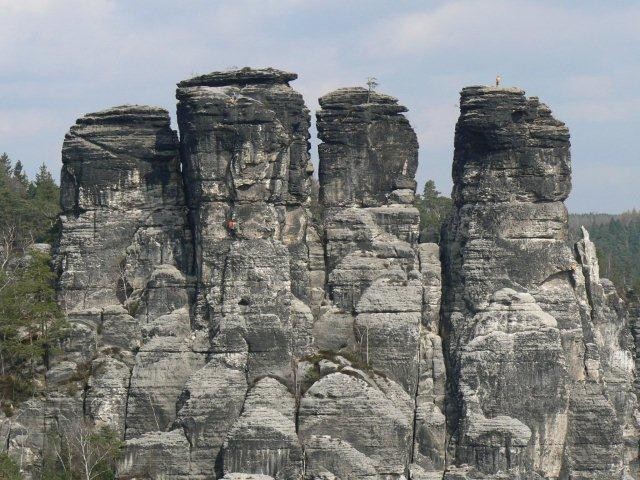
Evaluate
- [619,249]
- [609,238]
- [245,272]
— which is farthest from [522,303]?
[609,238]

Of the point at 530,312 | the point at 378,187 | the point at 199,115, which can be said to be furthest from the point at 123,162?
the point at 530,312

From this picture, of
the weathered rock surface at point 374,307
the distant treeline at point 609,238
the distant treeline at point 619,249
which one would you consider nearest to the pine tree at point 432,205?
the distant treeline at point 609,238

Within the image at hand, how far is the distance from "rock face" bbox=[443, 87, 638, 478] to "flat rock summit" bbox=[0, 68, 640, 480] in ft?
0.23

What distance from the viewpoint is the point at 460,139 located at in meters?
61.0

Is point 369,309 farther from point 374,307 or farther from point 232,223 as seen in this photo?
point 232,223

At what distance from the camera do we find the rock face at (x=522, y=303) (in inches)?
2276

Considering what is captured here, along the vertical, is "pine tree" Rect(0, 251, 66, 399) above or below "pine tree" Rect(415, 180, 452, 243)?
below

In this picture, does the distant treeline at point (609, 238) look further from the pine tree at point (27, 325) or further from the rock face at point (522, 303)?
the pine tree at point (27, 325)

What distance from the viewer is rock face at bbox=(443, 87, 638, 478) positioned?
57.8 m

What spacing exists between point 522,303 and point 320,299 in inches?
251

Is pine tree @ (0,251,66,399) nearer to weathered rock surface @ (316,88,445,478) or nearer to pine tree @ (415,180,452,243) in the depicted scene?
weathered rock surface @ (316,88,445,478)

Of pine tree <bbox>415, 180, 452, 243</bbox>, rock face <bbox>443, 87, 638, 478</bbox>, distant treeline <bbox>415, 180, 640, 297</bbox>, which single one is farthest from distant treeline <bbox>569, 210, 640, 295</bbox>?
rock face <bbox>443, 87, 638, 478</bbox>

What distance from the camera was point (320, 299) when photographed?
6006 centimetres

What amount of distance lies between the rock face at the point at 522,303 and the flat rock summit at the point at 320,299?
70mm
